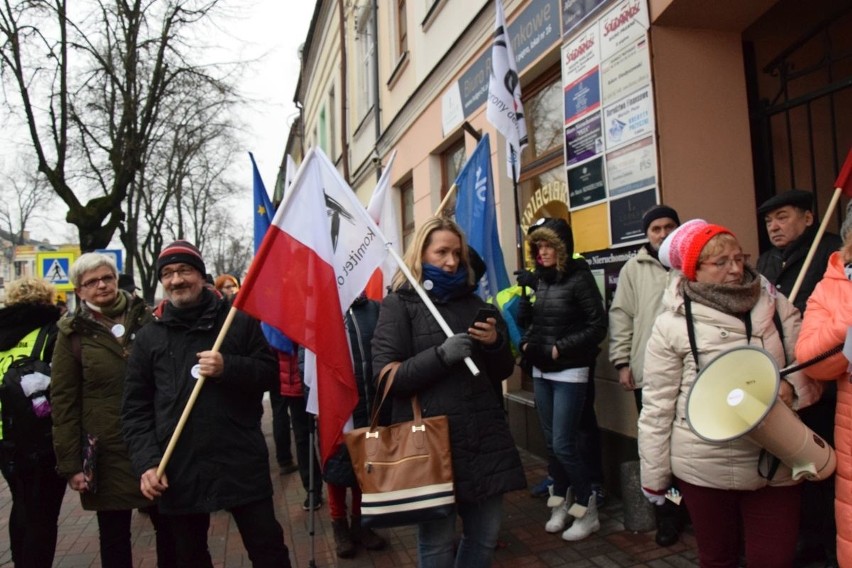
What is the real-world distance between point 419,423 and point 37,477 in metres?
2.21

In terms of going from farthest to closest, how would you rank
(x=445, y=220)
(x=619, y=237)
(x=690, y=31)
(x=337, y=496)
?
(x=619, y=237) → (x=690, y=31) → (x=337, y=496) → (x=445, y=220)

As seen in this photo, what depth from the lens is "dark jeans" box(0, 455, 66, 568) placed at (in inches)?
128

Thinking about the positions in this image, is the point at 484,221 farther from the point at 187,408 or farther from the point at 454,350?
the point at 187,408

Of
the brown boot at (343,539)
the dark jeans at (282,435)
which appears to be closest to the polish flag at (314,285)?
the brown boot at (343,539)

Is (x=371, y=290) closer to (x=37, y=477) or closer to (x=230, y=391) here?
(x=230, y=391)

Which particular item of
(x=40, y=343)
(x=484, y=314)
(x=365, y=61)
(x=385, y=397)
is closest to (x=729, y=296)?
(x=484, y=314)

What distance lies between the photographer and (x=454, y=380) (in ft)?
8.20

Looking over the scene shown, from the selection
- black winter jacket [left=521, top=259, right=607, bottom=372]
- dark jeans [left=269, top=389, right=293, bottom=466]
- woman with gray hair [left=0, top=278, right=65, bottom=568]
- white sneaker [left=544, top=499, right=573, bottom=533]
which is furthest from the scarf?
dark jeans [left=269, top=389, right=293, bottom=466]

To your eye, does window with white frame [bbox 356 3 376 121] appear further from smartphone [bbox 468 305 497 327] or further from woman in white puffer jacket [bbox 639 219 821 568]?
woman in white puffer jacket [bbox 639 219 821 568]

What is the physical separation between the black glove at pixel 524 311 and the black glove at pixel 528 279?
0.30 feet

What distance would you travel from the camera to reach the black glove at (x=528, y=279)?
4125mm

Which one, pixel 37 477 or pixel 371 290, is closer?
pixel 37 477

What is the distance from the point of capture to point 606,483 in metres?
4.55

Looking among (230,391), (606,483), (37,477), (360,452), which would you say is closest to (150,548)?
(37,477)
